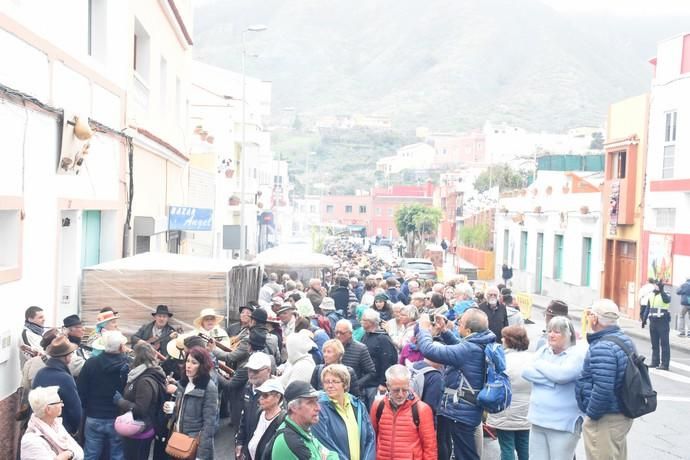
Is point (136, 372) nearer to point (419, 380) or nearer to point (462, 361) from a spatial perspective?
point (419, 380)

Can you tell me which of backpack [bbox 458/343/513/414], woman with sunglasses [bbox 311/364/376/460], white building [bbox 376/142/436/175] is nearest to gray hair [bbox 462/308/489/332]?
backpack [bbox 458/343/513/414]

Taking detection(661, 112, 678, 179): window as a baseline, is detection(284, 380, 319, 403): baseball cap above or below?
below

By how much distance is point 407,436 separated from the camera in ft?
22.6

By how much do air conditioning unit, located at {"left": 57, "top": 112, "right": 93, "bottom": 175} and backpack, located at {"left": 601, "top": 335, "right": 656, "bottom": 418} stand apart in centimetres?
682

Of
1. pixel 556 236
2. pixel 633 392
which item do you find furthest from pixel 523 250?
pixel 633 392

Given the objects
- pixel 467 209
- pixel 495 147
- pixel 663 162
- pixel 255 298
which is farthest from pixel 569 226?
pixel 495 147

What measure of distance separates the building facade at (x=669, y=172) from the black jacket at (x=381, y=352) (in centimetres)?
1854

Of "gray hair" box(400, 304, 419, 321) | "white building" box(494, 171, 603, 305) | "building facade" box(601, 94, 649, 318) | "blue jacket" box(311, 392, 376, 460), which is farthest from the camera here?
"white building" box(494, 171, 603, 305)

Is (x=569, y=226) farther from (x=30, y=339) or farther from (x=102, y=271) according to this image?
(x=30, y=339)

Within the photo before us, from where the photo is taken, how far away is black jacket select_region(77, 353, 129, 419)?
25.9ft

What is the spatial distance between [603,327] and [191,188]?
19348 mm

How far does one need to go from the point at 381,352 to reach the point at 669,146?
70.1 ft

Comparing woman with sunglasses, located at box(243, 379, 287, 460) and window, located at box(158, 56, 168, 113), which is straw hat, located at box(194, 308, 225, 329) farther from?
window, located at box(158, 56, 168, 113)

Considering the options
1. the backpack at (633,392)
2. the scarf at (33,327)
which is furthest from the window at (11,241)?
the backpack at (633,392)
